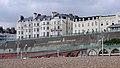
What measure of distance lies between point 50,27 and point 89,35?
24313mm

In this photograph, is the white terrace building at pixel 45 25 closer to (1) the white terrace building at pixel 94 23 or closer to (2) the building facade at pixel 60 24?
(2) the building facade at pixel 60 24

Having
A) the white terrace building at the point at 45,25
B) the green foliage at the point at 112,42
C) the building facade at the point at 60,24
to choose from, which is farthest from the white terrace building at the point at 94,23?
the green foliage at the point at 112,42

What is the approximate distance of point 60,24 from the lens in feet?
348

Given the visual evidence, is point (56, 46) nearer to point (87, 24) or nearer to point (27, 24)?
point (87, 24)

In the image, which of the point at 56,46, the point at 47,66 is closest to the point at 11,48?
the point at 56,46

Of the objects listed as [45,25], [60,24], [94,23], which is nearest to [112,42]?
[94,23]

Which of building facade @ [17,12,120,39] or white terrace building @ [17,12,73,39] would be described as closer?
building facade @ [17,12,120,39]

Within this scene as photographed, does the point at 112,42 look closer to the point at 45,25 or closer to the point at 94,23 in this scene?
the point at 94,23

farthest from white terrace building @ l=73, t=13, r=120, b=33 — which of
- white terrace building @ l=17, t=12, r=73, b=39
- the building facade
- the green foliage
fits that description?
the green foliage

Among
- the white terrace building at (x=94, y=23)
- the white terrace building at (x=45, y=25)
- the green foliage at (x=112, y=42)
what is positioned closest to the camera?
the green foliage at (x=112, y=42)

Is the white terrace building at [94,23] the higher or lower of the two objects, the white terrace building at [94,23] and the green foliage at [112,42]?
the higher

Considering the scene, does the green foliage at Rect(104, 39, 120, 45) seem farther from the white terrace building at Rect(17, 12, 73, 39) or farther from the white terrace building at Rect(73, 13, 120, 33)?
the white terrace building at Rect(17, 12, 73, 39)

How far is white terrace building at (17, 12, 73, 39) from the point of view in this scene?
106 metres

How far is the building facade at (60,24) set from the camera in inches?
4005
